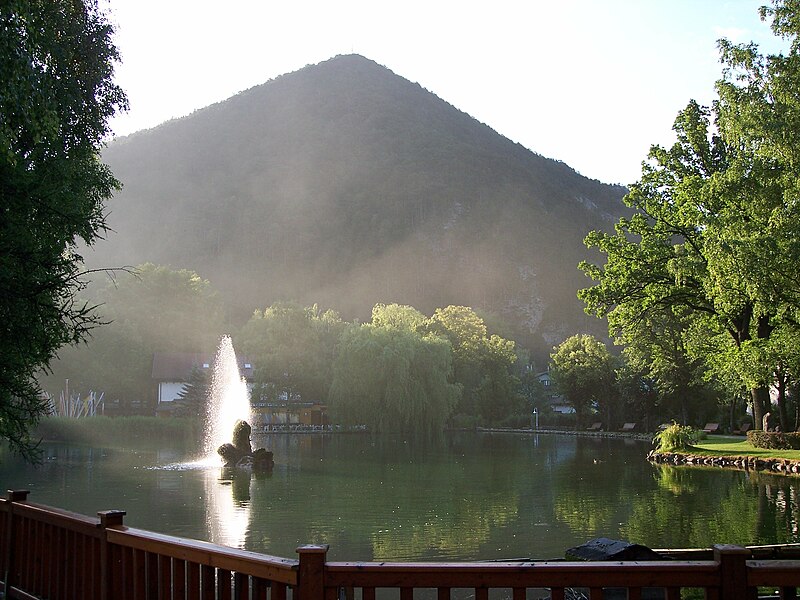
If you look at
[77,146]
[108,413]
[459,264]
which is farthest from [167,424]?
[459,264]

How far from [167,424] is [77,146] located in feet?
145

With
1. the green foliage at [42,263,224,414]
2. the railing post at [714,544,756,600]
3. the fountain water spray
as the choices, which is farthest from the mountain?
the railing post at [714,544,756,600]

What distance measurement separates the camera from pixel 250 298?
153750 mm

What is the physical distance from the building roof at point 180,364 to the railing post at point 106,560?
69.3 meters

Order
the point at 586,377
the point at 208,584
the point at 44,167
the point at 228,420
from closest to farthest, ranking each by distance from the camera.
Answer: the point at 208,584
the point at 44,167
the point at 228,420
the point at 586,377

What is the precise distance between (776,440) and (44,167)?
28525mm

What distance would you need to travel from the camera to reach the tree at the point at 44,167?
7699mm

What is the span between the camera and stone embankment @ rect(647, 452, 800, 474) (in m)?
26.3

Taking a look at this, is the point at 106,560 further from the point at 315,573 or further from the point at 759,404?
the point at 759,404

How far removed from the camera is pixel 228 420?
5606cm

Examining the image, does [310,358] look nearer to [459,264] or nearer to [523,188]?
[459,264]

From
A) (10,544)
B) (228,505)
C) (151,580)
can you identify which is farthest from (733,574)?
(228,505)

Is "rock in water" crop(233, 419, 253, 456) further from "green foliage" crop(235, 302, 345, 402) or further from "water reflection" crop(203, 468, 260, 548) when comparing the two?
"green foliage" crop(235, 302, 345, 402)

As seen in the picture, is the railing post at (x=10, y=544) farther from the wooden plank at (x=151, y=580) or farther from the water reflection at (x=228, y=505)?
the water reflection at (x=228, y=505)
